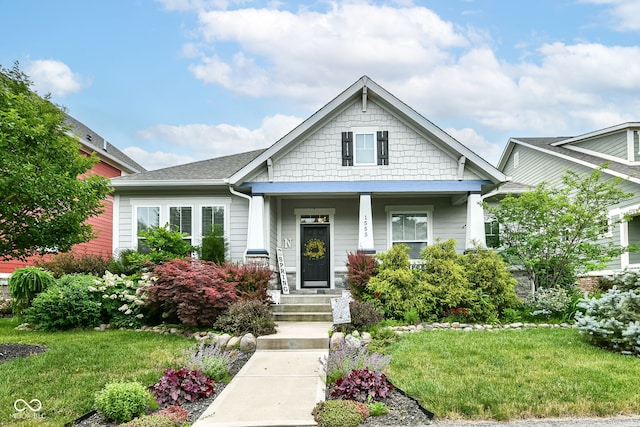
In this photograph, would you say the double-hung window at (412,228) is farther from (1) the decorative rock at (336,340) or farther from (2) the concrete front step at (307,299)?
→ (1) the decorative rock at (336,340)

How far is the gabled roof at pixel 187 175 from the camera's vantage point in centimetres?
1421

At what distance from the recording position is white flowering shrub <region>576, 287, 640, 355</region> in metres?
7.46

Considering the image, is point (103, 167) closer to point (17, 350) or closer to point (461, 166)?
point (17, 350)

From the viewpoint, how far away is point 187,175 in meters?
14.8

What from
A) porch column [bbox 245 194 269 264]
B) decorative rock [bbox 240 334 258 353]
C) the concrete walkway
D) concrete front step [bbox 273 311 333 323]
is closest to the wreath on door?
porch column [bbox 245 194 269 264]

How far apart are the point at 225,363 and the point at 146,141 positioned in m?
19.0

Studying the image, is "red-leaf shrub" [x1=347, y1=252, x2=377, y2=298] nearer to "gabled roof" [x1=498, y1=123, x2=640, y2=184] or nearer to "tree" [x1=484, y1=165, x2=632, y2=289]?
"tree" [x1=484, y1=165, x2=632, y2=289]

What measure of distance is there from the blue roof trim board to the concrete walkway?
452 cm

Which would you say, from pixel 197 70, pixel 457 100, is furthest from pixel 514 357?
pixel 457 100

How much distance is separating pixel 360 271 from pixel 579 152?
12.7m

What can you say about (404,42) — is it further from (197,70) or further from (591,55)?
(591,55)

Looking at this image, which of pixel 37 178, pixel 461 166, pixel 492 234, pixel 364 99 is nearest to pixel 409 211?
pixel 461 166

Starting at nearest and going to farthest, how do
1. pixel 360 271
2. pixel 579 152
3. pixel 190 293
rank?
pixel 190 293 → pixel 360 271 → pixel 579 152

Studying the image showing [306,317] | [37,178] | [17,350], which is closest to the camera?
[37,178]
